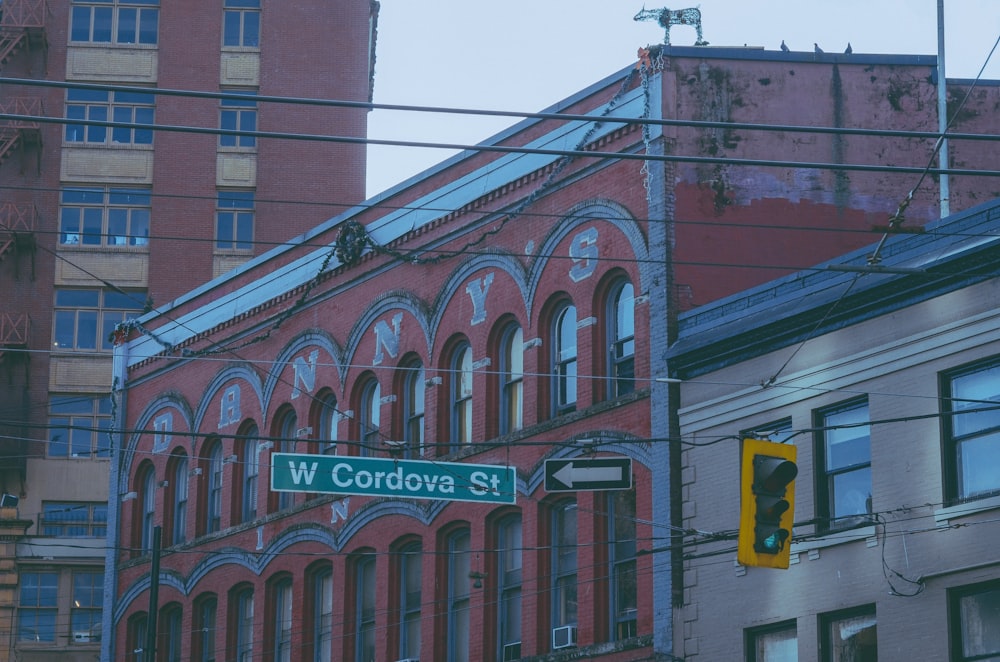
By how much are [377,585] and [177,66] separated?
3299 cm

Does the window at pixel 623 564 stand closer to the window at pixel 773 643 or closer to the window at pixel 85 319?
the window at pixel 773 643

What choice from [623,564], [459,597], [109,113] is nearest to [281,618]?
[459,597]

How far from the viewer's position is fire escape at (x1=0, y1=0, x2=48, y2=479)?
62.6 metres

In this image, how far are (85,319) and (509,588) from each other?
113ft

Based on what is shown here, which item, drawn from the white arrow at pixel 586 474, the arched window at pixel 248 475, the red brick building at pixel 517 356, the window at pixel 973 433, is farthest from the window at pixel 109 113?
the window at pixel 973 433

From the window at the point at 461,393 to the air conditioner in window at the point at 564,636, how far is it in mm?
4809

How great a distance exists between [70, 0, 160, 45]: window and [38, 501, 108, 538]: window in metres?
15.6

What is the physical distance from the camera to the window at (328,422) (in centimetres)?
3759

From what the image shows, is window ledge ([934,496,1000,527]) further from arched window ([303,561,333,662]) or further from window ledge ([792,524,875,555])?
arched window ([303,561,333,662])

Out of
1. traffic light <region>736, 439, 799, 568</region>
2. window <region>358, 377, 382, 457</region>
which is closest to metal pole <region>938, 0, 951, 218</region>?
traffic light <region>736, 439, 799, 568</region>

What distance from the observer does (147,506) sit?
44156 millimetres

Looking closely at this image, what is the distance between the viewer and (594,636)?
97.5 ft

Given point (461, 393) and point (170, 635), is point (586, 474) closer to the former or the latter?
point (461, 393)

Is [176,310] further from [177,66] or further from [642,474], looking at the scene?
[177,66]
